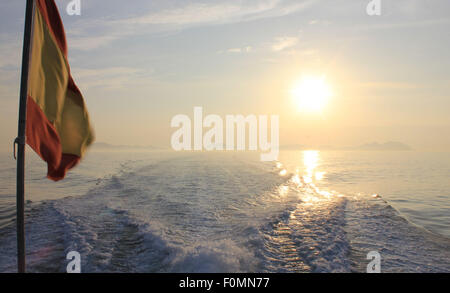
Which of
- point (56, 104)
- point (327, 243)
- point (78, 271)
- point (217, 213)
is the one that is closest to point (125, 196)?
point (217, 213)

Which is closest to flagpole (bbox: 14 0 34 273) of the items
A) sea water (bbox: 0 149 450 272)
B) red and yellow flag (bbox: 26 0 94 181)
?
red and yellow flag (bbox: 26 0 94 181)

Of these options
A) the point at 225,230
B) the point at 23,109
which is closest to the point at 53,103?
the point at 23,109

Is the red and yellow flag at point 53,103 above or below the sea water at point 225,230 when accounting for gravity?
above

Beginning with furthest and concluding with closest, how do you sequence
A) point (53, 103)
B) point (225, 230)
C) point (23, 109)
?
point (225, 230) → point (53, 103) → point (23, 109)

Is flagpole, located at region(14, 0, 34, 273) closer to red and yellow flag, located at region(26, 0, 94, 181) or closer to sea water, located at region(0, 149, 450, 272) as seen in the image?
red and yellow flag, located at region(26, 0, 94, 181)

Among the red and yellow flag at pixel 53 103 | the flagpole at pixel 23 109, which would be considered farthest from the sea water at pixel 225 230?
the flagpole at pixel 23 109

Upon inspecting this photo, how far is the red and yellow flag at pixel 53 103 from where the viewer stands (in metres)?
3.58

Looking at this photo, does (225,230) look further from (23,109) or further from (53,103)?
(23,109)

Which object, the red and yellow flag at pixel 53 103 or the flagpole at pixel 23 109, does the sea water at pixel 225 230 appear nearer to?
the red and yellow flag at pixel 53 103

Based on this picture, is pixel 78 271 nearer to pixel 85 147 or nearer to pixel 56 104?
pixel 85 147

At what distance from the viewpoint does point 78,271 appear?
233 inches

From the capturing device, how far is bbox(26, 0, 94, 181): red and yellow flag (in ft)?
11.8

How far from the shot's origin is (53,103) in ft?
12.6
